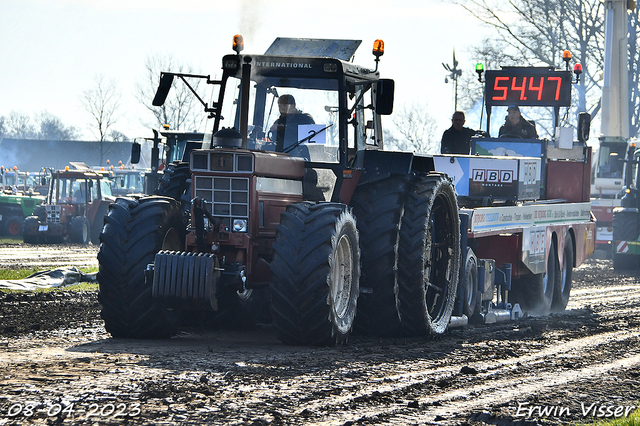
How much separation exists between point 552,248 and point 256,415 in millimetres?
9822

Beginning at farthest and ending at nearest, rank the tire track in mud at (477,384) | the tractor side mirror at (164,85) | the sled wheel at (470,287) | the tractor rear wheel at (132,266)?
the sled wheel at (470,287), the tractor side mirror at (164,85), the tractor rear wheel at (132,266), the tire track in mud at (477,384)

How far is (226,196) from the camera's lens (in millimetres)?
8430

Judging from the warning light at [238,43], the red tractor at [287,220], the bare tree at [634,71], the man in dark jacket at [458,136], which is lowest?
the red tractor at [287,220]

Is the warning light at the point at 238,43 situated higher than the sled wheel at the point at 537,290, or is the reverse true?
the warning light at the point at 238,43

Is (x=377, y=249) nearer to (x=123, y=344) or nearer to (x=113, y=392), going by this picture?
(x=123, y=344)

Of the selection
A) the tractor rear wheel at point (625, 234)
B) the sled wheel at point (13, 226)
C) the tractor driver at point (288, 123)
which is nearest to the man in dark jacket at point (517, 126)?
the tractor driver at point (288, 123)

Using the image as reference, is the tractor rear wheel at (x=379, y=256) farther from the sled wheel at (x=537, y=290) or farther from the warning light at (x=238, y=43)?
the sled wheel at (x=537, y=290)

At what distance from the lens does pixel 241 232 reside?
8414 millimetres

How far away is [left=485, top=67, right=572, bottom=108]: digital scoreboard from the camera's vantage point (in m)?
16.2

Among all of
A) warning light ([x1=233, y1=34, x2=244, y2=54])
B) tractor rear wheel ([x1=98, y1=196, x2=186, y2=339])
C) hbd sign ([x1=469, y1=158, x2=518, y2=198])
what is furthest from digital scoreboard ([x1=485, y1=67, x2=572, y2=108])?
tractor rear wheel ([x1=98, y1=196, x2=186, y2=339])

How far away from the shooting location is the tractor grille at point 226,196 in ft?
27.6

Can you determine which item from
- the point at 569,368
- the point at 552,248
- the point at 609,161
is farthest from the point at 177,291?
the point at 609,161

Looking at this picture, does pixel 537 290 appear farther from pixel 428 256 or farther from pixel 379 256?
pixel 379 256

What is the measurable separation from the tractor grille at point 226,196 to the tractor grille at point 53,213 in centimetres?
2272
